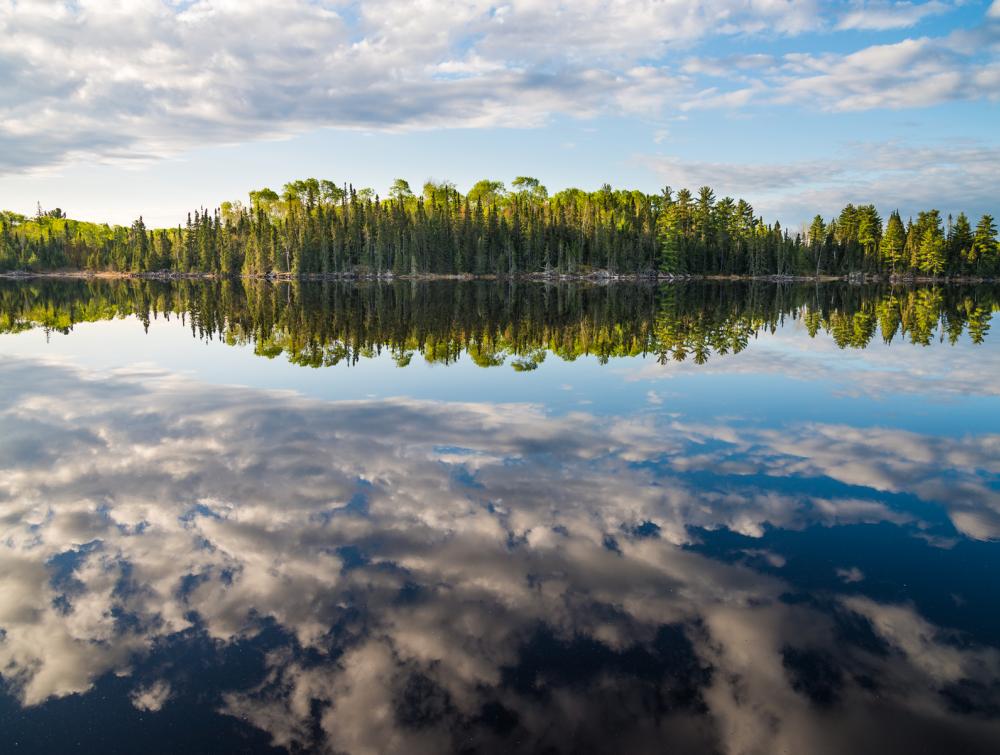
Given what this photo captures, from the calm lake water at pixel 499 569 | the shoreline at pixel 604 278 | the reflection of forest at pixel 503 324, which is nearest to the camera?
the calm lake water at pixel 499 569

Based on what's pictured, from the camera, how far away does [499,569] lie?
9.04m

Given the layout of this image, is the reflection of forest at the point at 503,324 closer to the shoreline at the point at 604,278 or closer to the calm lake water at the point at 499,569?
the calm lake water at the point at 499,569

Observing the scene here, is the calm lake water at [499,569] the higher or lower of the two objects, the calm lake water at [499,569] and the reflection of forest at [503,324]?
the lower

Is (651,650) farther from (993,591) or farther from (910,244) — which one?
(910,244)

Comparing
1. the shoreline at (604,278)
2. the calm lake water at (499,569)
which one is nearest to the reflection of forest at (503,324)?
the calm lake water at (499,569)

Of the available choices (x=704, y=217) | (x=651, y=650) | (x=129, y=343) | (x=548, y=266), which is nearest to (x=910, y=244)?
(x=704, y=217)

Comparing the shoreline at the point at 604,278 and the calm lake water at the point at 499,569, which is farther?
the shoreline at the point at 604,278

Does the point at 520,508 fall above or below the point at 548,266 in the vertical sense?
below

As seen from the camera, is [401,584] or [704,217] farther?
[704,217]

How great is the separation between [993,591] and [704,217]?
137129 mm

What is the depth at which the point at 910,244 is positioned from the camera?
443ft

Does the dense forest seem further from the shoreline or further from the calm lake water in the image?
the calm lake water

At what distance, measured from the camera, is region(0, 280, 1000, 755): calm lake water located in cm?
626

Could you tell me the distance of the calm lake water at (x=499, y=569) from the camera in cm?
626
